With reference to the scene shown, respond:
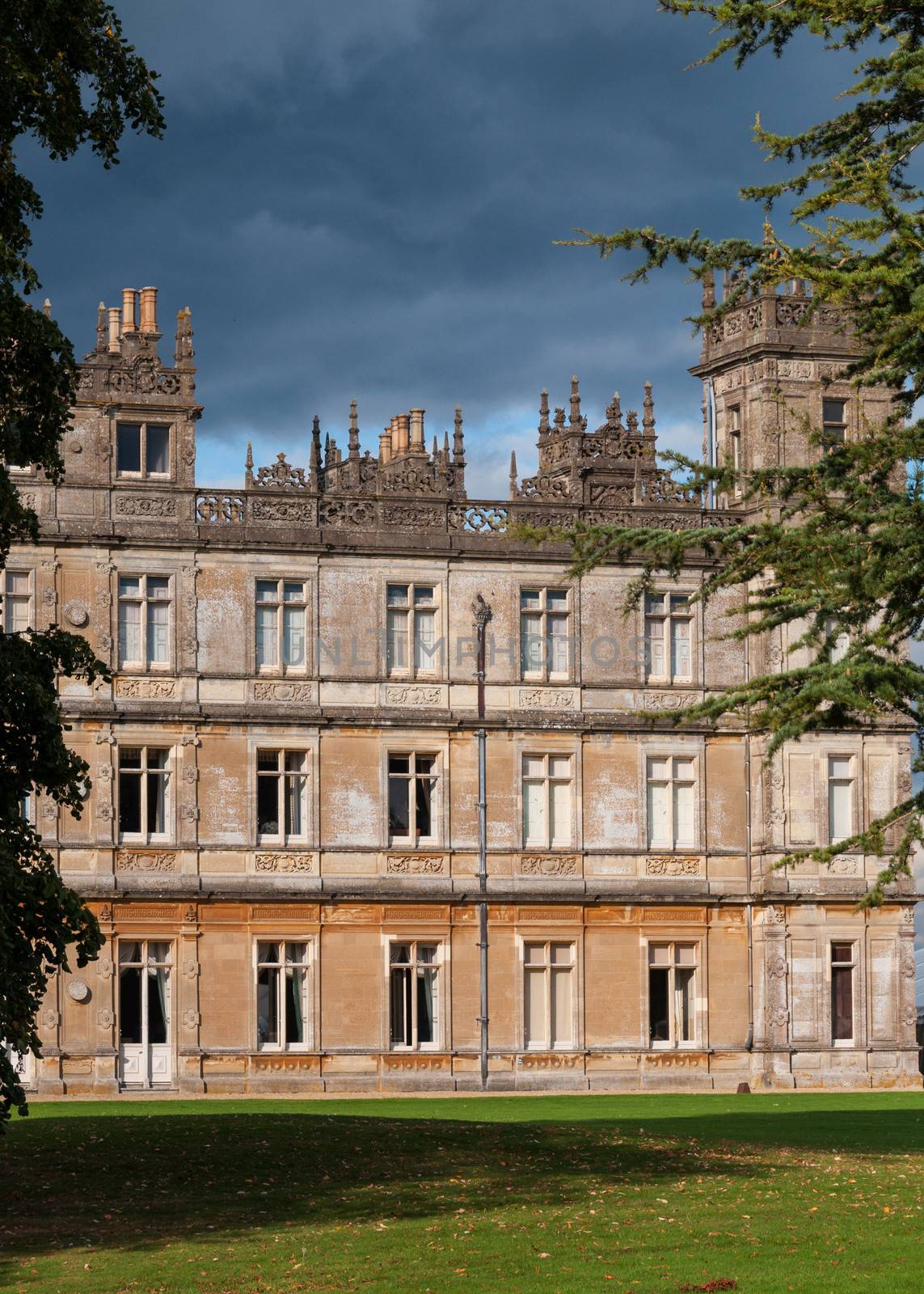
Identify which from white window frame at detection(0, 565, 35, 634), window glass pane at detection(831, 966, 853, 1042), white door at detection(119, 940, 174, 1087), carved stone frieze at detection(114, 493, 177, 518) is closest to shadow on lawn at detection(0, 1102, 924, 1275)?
white door at detection(119, 940, 174, 1087)

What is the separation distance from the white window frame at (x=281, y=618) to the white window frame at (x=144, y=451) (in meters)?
2.90

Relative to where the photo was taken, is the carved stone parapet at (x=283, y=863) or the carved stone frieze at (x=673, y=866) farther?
the carved stone frieze at (x=673, y=866)

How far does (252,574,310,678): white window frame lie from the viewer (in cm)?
4789

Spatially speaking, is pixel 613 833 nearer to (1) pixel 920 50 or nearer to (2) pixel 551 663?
(2) pixel 551 663

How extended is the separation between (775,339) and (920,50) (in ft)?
91.8

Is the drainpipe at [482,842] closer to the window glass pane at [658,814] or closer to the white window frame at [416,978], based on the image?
the white window frame at [416,978]

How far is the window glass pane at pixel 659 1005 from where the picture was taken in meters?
49.4

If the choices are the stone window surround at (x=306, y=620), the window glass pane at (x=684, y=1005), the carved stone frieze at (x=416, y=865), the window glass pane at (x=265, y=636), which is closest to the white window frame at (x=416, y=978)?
the carved stone frieze at (x=416, y=865)

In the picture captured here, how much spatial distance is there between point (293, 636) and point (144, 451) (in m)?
4.80

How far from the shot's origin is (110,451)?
4747 centimetres

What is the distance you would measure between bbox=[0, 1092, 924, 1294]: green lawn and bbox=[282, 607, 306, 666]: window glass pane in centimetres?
1681

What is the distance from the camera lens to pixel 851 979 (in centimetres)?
4975

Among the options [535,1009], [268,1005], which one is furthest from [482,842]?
[268,1005]

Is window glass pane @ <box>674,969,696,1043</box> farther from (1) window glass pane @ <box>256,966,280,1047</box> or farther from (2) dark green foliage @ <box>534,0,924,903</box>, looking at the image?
(2) dark green foliage @ <box>534,0,924,903</box>
